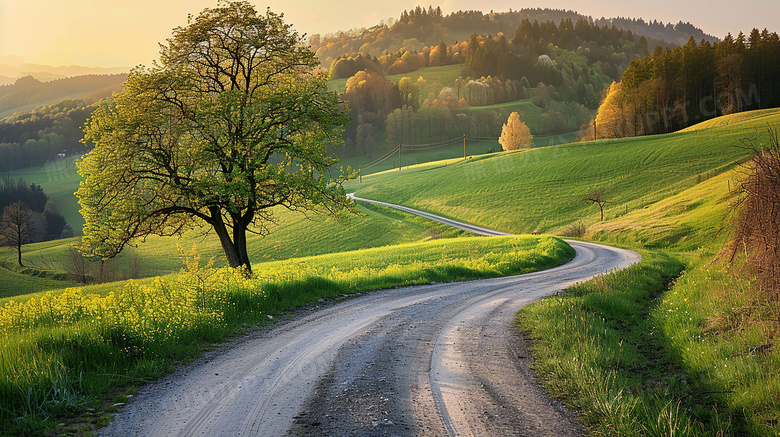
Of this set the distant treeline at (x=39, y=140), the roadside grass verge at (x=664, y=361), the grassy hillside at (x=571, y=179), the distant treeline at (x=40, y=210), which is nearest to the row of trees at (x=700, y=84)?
the grassy hillside at (x=571, y=179)

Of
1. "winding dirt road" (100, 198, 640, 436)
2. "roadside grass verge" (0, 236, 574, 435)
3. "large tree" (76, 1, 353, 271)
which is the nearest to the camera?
"winding dirt road" (100, 198, 640, 436)

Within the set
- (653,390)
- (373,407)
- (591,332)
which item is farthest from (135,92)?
(653,390)

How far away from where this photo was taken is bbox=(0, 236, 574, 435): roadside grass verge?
631 cm

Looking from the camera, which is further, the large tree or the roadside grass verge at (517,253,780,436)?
the large tree

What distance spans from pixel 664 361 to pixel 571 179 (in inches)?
2723

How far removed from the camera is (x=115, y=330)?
8883 mm

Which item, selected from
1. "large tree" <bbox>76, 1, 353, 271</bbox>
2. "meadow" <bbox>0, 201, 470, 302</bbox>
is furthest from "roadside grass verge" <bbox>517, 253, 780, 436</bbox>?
"meadow" <bbox>0, 201, 470, 302</bbox>

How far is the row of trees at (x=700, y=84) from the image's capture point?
305 ft

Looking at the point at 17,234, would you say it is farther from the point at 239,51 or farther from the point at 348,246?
the point at 239,51

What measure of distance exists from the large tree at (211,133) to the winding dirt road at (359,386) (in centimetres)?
882

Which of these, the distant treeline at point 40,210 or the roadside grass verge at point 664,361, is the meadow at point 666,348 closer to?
the roadside grass verge at point 664,361

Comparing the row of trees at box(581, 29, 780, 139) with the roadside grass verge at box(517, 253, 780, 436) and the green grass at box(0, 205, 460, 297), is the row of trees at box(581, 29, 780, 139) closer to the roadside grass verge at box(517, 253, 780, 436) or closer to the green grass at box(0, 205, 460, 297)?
the green grass at box(0, 205, 460, 297)

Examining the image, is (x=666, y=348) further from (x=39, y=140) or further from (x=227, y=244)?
(x=39, y=140)

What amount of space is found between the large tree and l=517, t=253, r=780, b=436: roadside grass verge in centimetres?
1222
